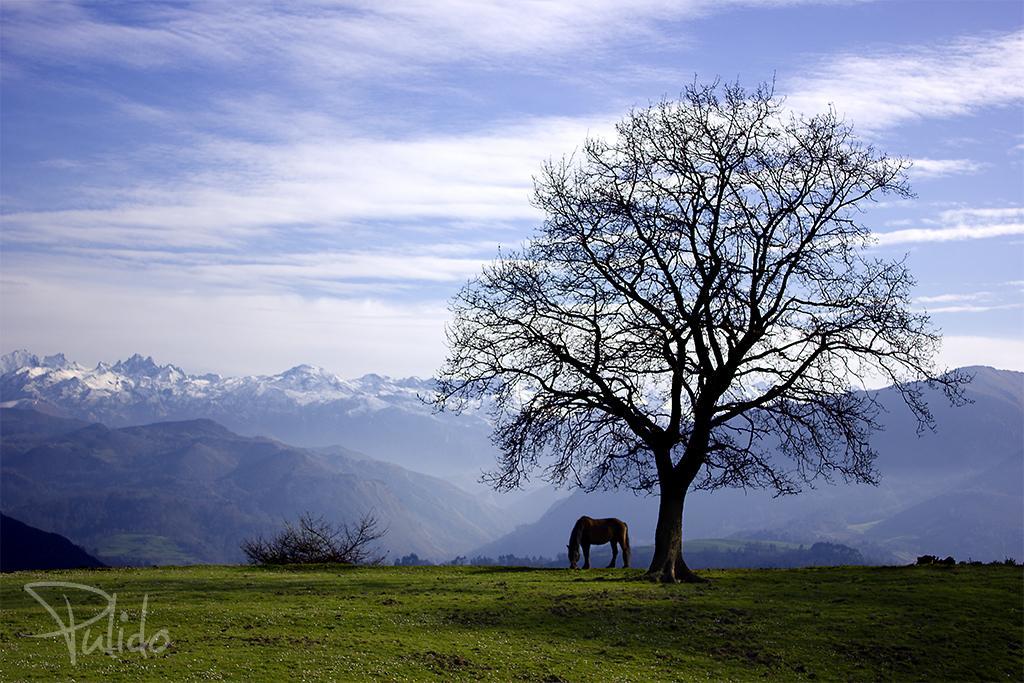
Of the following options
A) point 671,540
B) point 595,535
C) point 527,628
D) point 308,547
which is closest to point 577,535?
point 595,535

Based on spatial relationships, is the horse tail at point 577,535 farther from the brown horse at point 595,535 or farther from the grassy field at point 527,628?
the grassy field at point 527,628

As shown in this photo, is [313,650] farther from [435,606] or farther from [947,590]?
[947,590]

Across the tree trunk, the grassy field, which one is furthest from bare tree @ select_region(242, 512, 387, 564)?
the tree trunk

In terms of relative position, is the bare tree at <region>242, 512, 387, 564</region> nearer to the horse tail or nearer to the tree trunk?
the horse tail

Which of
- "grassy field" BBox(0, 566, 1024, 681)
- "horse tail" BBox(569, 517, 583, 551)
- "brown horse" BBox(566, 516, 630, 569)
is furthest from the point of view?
"brown horse" BBox(566, 516, 630, 569)

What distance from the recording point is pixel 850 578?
39531mm

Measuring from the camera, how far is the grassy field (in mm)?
24078

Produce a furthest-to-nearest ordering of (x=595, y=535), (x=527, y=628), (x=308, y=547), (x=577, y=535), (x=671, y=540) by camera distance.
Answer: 1. (x=308, y=547)
2. (x=595, y=535)
3. (x=577, y=535)
4. (x=671, y=540)
5. (x=527, y=628)

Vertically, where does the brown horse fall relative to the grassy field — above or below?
above

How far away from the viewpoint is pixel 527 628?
29.3 meters

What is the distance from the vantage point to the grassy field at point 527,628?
24078 millimetres

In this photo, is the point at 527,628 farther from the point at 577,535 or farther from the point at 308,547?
the point at 308,547

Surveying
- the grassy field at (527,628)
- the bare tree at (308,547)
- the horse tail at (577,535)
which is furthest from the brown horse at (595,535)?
the bare tree at (308,547)

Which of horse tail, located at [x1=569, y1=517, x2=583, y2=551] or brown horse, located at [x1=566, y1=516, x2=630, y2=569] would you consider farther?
brown horse, located at [x1=566, y1=516, x2=630, y2=569]
